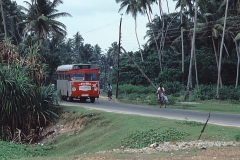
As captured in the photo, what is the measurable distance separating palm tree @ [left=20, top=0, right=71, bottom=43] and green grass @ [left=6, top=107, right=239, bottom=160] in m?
24.5

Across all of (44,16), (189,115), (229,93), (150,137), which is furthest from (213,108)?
(44,16)

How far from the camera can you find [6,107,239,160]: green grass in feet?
43.0

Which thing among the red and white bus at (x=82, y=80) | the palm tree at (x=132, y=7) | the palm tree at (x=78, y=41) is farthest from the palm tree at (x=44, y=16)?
the palm tree at (x=78, y=41)

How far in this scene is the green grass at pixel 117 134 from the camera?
13.1 meters

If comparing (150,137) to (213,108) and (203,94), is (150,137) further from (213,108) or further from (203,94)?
(203,94)

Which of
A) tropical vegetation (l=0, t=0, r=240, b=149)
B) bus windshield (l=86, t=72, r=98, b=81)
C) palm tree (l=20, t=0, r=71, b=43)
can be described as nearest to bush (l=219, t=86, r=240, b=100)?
tropical vegetation (l=0, t=0, r=240, b=149)

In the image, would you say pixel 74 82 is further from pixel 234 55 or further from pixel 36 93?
pixel 234 55

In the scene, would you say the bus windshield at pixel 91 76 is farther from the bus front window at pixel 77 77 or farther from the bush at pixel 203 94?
the bush at pixel 203 94

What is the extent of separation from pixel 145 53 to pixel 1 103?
41.7 meters

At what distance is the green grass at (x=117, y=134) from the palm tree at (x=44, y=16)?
80.3 feet

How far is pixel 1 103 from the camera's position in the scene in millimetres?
20031

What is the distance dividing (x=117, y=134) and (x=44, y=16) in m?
29.1

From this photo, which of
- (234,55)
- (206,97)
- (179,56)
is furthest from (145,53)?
(206,97)

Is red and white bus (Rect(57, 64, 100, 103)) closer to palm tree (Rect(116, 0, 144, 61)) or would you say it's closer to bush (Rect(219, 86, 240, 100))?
bush (Rect(219, 86, 240, 100))
